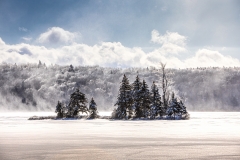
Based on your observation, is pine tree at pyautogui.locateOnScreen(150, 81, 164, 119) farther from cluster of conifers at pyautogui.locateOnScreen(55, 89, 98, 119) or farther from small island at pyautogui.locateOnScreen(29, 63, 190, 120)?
→ cluster of conifers at pyautogui.locateOnScreen(55, 89, 98, 119)

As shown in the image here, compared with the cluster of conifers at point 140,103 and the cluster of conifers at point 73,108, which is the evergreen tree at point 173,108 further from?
the cluster of conifers at point 73,108

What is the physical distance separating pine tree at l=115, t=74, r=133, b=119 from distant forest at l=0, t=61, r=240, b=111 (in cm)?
9230

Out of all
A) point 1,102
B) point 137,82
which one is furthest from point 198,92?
point 137,82

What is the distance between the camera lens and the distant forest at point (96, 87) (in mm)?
144000

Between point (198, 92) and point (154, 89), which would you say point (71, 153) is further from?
point (198, 92)

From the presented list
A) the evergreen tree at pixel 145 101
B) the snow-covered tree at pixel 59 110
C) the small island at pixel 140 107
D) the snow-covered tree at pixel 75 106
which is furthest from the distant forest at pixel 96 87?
the evergreen tree at pixel 145 101

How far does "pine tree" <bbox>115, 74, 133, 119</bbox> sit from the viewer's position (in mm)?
42969

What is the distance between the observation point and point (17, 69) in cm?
18125

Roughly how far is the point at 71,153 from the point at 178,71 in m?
176

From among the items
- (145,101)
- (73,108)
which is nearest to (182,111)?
(145,101)

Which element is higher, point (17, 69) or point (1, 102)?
point (17, 69)

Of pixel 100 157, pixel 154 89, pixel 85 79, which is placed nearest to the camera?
pixel 100 157

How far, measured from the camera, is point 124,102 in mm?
43250

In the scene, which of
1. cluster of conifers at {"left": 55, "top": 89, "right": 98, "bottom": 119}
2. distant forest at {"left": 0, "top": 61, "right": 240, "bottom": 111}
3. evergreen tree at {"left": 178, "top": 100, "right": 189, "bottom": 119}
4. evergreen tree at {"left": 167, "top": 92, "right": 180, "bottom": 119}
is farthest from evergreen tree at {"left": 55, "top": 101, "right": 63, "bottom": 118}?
distant forest at {"left": 0, "top": 61, "right": 240, "bottom": 111}
